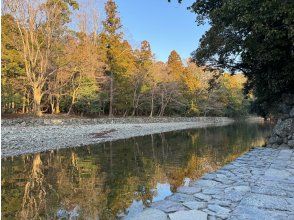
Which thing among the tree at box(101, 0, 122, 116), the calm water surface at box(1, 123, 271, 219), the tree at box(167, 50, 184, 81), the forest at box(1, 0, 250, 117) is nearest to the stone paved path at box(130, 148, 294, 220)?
the calm water surface at box(1, 123, 271, 219)

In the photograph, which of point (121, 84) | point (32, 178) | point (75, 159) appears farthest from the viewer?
point (121, 84)

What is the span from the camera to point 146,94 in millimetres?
36625

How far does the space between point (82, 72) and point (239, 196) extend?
74.8 feet

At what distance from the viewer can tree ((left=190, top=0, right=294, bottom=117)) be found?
8211 mm

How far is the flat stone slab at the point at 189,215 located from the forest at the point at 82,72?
11829mm

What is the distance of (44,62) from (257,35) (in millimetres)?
17672

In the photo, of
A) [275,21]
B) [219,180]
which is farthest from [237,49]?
[219,180]

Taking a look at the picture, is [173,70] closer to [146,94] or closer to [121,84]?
[146,94]

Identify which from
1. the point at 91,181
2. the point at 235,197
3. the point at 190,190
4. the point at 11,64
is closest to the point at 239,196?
the point at 235,197

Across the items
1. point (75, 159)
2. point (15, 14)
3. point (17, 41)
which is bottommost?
point (75, 159)

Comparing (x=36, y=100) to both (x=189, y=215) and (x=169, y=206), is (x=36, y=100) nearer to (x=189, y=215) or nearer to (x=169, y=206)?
(x=169, y=206)

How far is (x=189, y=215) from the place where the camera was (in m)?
3.69

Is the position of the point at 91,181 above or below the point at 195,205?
below

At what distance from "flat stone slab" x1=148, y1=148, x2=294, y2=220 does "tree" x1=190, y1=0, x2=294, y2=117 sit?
4.05m
